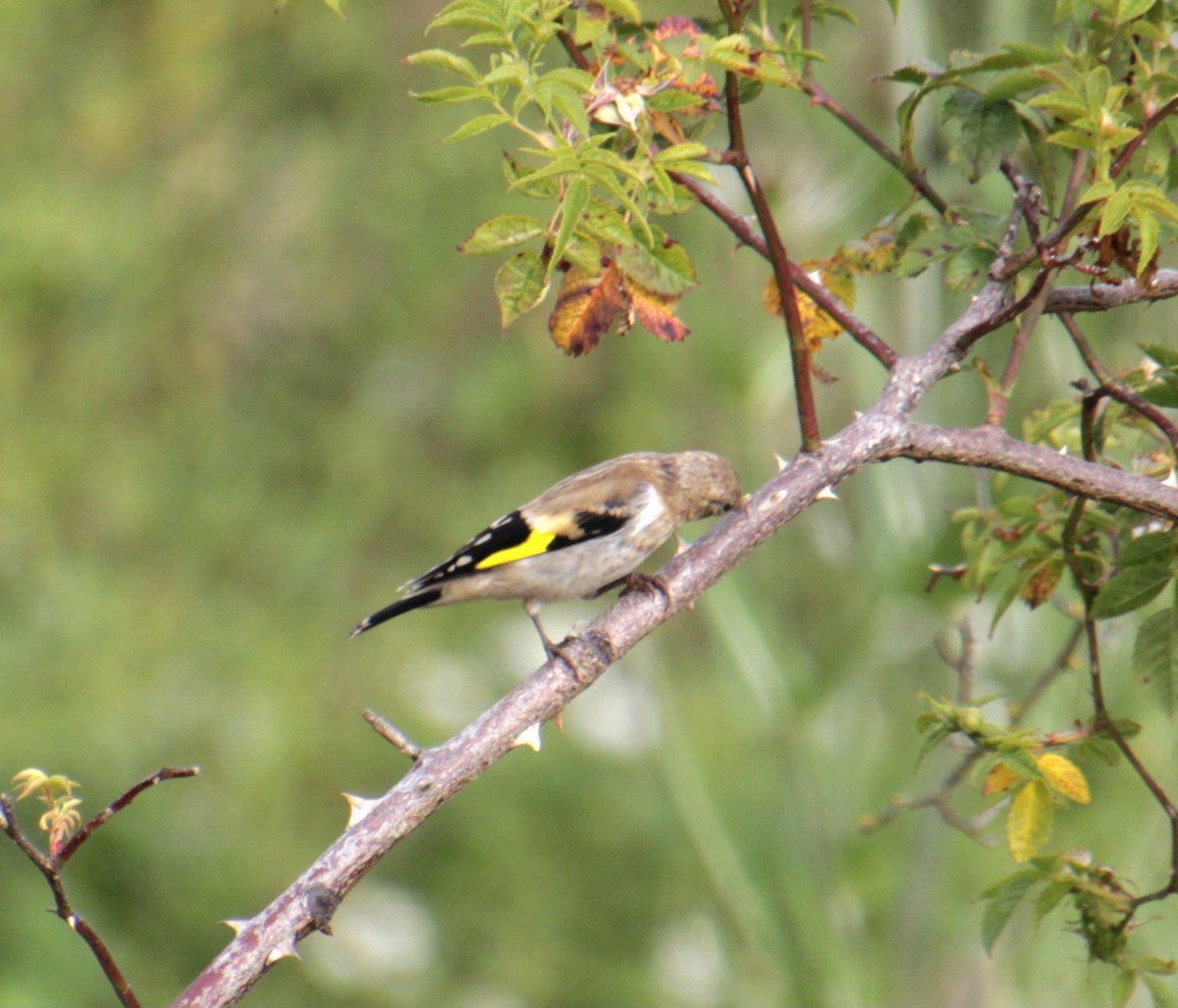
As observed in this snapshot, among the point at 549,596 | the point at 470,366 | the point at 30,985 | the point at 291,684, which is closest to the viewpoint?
the point at 549,596

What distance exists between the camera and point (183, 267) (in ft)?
40.4

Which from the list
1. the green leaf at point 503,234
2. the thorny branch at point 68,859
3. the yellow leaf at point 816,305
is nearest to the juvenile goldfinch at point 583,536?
the yellow leaf at point 816,305

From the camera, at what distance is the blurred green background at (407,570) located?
18.8 feet

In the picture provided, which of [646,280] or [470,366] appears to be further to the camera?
[470,366]

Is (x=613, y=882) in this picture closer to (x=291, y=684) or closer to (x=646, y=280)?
(x=291, y=684)

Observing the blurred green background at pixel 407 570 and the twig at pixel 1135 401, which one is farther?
the blurred green background at pixel 407 570

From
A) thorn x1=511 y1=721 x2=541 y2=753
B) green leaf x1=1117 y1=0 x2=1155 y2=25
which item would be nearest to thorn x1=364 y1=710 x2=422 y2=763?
thorn x1=511 y1=721 x2=541 y2=753

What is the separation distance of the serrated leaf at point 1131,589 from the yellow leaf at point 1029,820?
37cm

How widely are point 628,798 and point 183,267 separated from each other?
620 cm

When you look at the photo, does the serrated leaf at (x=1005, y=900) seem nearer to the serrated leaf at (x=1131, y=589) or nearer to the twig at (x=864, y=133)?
the serrated leaf at (x=1131, y=589)

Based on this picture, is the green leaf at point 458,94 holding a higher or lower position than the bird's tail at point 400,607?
higher

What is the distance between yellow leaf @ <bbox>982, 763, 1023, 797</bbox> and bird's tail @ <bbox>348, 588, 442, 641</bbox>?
1.78m

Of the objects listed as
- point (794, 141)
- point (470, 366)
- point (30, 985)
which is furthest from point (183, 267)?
point (794, 141)

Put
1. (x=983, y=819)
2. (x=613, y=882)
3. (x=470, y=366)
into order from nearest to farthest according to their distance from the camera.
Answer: (x=983, y=819) < (x=613, y=882) < (x=470, y=366)
